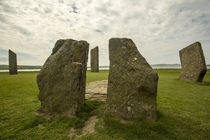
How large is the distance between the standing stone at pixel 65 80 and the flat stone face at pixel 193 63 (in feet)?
33.4

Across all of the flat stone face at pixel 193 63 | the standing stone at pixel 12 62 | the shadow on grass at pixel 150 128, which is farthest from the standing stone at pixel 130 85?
the standing stone at pixel 12 62

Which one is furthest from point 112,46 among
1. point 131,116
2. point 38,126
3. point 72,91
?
point 38,126

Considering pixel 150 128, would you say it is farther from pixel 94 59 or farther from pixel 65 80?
pixel 94 59

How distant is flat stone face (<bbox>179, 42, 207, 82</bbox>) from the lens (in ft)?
31.0

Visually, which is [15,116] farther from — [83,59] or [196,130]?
[196,130]

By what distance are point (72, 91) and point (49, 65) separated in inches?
51.4

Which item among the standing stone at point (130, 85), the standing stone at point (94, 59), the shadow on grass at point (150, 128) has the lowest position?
the shadow on grass at point (150, 128)

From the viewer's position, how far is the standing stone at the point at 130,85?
3.24 m

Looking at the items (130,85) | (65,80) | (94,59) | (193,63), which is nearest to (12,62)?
(94,59)

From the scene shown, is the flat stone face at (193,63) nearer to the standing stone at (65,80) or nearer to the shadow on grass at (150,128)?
the shadow on grass at (150,128)

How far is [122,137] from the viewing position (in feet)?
8.78

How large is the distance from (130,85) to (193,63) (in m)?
10.0

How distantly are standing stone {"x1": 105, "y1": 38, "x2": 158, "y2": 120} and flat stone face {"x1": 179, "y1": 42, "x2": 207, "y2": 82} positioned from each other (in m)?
9.00

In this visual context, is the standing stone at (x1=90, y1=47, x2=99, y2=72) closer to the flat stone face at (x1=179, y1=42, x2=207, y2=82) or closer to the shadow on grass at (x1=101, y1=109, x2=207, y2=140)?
the flat stone face at (x1=179, y1=42, x2=207, y2=82)
